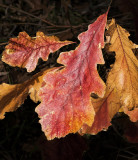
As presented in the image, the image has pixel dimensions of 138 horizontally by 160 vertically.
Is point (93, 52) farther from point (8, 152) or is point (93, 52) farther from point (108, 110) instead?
point (8, 152)

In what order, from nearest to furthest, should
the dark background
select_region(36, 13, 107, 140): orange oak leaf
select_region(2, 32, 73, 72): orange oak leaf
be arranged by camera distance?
1. select_region(36, 13, 107, 140): orange oak leaf
2. select_region(2, 32, 73, 72): orange oak leaf
3. the dark background

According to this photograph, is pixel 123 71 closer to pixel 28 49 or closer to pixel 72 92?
pixel 72 92

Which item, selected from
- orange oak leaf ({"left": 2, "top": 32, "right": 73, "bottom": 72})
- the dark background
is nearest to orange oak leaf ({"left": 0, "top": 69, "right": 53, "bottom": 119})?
orange oak leaf ({"left": 2, "top": 32, "right": 73, "bottom": 72})

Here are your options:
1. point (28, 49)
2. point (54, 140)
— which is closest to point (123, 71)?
point (28, 49)

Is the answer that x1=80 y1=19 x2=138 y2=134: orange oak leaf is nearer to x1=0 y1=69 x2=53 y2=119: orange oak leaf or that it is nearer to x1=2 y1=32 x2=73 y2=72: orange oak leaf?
x1=2 y1=32 x2=73 y2=72: orange oak leaf

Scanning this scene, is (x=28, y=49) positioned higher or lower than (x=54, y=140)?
higher
